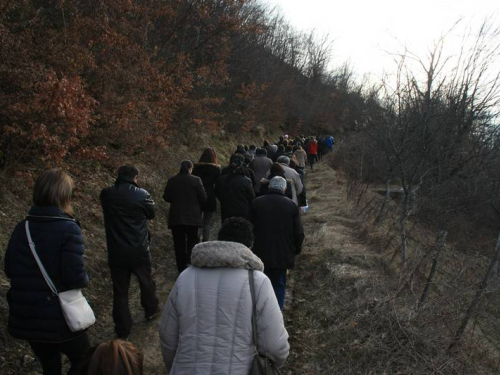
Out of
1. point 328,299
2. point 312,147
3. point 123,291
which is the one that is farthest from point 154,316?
point 312,147

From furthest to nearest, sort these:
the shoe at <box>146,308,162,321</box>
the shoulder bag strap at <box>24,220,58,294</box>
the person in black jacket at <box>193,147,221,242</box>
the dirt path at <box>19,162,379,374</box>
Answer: the person in black jacket at <box>193,147,221,242</box> → the shoe at <box>146,308,162,321</box> → the dirt path at <box>19,162,379,374</box> → the shoulder bag strap at <box>24,220,58,294</box>

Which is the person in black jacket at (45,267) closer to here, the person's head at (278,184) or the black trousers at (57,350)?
the black trousers at (57,350)

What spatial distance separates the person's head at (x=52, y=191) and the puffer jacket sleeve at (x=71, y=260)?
7.3 inches

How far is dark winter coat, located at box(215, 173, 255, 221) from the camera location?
6863mm

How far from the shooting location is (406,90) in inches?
317

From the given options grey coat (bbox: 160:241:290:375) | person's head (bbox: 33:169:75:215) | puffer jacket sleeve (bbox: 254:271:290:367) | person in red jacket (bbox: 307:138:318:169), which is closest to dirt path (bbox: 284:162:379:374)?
puffer jacket sleeve (bbox: 254:271:290:367)

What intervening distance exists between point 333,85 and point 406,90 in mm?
47696

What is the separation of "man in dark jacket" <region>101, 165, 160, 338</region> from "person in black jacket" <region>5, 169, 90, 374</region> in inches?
61.6

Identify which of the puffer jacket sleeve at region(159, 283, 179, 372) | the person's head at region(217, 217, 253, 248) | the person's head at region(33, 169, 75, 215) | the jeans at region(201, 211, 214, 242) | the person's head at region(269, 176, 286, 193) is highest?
the person's head at region(269, 176, 286, 193)

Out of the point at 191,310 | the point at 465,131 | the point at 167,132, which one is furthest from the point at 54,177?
the point at 167,132

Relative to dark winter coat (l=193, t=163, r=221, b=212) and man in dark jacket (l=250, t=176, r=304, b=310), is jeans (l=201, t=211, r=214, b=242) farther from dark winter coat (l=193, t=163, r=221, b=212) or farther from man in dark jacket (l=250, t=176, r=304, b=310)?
man in dark jacket (l=250, t=176, r=304, b=310)

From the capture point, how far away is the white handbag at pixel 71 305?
9.51 feet

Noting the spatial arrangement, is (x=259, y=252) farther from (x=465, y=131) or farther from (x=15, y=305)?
(x=465, y=131)

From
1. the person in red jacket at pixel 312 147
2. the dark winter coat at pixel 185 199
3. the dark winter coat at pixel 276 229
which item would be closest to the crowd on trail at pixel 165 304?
the dark winter coat at pixel 276 229
